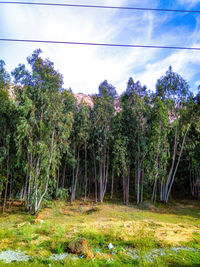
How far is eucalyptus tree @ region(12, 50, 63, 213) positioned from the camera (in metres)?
8.27

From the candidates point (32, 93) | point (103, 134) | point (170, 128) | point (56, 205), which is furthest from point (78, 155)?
point (170, 128)

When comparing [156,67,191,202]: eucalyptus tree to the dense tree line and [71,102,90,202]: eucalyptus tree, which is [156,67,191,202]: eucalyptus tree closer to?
the dense tree line

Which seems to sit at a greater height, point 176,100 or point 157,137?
point 176,100

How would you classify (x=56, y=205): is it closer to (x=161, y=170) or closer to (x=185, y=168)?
(x=161, y=170)

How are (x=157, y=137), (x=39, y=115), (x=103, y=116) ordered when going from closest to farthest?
(x=39, y=115) → (x=157, y=137) → (x=103, y=116)

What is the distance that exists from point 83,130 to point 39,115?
11.5 ft

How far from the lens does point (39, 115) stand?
344 inches

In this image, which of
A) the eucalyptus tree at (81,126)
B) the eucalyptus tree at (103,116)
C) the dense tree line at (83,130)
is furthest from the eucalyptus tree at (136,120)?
the eucalyptus tree at (81,126)

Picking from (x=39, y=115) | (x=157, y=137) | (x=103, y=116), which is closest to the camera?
(x=39, y=115)

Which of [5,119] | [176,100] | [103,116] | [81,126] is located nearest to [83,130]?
[81,126]

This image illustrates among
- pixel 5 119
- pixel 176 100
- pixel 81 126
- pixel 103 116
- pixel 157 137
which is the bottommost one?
pixel 157 137

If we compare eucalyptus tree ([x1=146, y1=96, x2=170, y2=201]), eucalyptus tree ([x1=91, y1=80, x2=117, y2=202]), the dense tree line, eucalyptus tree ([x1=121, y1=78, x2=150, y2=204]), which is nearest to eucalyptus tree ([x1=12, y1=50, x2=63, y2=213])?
the dense tree line

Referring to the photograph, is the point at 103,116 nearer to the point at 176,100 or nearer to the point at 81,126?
the point at 81,126

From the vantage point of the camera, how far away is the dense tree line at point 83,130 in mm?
8500
